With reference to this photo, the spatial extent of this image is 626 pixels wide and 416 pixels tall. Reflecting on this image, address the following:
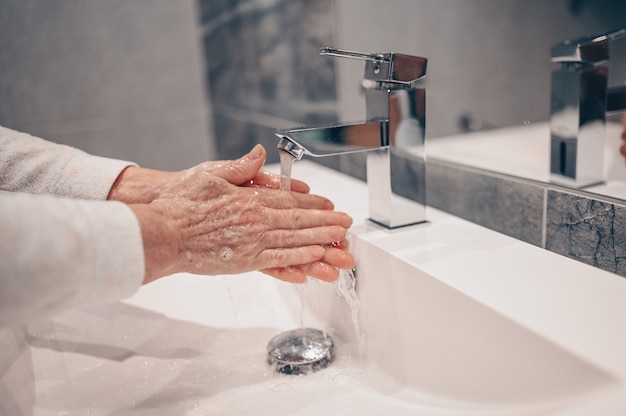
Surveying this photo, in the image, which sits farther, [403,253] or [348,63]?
[348,63]

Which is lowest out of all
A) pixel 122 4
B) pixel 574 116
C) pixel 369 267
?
pixel 369 267

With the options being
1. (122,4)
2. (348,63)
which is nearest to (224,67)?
(122,4)

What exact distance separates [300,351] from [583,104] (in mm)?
438

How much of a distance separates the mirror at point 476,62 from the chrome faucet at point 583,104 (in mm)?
141

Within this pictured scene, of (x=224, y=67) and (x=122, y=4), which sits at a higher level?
(x=122, y=4)

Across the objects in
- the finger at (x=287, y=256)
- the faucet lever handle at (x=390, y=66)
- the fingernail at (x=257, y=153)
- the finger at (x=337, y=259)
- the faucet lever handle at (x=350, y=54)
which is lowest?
the finger at (x=337, y=259)

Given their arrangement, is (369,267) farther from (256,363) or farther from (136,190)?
(136,190)

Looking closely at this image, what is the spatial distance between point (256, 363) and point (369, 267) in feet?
0.55

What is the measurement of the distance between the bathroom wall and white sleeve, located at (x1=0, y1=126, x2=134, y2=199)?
1.01m

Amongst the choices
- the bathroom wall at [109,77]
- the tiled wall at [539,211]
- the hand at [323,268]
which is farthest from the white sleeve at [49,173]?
the bathroom wall at [109,77]

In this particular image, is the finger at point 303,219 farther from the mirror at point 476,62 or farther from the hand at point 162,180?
the mirror at point 476,62

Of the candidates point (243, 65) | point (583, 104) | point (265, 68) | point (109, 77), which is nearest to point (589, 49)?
point (583, 104)

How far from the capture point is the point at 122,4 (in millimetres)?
1634

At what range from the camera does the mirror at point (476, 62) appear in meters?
0.86
